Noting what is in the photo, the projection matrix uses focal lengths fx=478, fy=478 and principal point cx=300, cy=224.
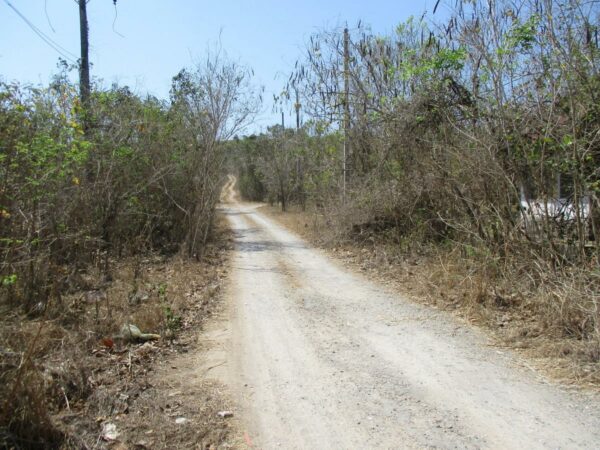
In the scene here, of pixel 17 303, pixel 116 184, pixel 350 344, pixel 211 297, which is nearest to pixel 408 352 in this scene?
pixel 350 344

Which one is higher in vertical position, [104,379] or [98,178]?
[98,178]

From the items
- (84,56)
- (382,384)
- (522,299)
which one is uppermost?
(84,56)

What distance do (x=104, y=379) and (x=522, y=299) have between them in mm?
5332

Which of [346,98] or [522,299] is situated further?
[346,98]

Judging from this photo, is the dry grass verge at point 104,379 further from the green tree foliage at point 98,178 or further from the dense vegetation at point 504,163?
the dense vegetation at point 504,163

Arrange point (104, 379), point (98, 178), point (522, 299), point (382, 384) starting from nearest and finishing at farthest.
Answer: point (382, 384), point (104, 379), point (522, 299), point (98, 178)

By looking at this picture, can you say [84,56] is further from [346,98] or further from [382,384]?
[382,384]

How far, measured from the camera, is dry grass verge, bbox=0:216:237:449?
11.6 ft

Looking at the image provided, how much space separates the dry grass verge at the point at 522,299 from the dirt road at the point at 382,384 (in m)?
0.32

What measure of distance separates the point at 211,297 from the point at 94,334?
276cm

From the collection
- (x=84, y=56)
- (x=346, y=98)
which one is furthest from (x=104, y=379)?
(x=346, y=98)

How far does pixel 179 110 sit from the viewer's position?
14734 millimetres

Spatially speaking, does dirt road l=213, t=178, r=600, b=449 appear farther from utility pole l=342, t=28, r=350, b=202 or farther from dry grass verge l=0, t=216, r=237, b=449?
utility pole l=342, t=28, r=350, b=202

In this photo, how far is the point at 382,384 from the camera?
4.56 metres
